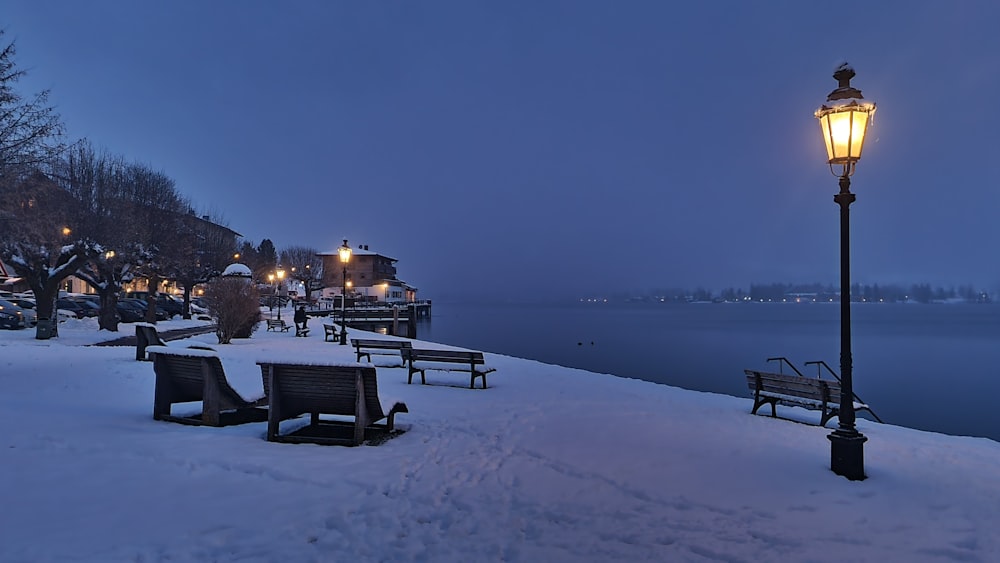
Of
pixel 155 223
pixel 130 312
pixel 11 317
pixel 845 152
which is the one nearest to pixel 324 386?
pixel 845 152

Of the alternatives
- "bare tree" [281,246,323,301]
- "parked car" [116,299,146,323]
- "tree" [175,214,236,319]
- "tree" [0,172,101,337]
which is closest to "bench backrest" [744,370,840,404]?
"tree" [0,172,101,337]

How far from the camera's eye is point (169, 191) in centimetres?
3334

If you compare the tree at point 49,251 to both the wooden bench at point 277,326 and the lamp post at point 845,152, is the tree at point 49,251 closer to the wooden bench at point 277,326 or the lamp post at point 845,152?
the wooden bench at point 277,326

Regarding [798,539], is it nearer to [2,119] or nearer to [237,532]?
[237,532]

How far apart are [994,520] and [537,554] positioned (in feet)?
13.6

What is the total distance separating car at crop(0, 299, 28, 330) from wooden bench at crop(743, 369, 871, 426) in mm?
29124

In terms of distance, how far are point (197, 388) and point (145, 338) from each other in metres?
7.50

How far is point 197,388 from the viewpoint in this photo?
24.4 feet

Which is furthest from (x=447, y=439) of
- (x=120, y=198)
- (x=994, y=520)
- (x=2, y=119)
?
(x=120, y=198)

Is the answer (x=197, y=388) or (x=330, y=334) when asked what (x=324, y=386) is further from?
(x=330, y=334)

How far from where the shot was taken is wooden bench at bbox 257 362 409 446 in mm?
6520

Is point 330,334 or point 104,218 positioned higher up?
point 104,218

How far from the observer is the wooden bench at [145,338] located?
12859mm

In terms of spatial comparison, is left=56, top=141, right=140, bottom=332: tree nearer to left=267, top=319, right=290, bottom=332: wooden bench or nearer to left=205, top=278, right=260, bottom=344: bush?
left=205, top=278, right=260, bottom=344: bush
